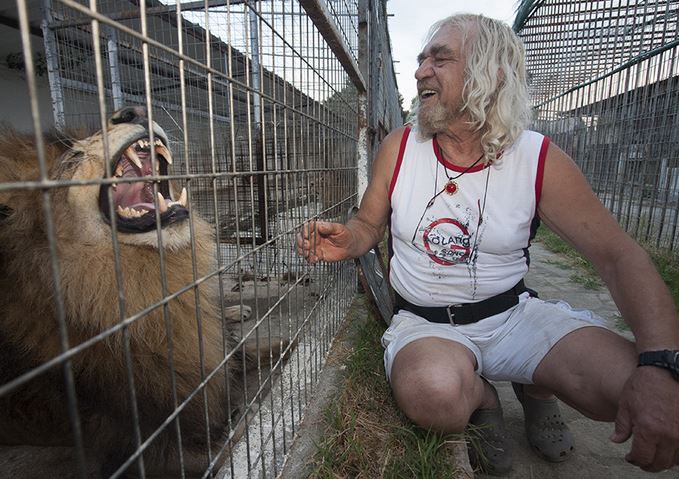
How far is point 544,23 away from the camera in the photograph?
9484 millimetres

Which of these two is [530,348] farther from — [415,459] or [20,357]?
[20,357]

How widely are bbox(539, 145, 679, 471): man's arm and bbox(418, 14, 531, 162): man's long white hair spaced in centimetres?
24

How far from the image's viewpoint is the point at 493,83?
2014mm

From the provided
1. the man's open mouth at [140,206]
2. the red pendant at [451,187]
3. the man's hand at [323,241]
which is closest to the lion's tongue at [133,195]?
the man's open mouth at [140,206]

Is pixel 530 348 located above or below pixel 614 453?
above

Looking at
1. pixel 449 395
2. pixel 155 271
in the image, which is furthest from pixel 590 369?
pixel 155 271

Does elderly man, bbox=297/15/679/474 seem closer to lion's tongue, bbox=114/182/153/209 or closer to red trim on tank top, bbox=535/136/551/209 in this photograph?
red trim on tank top, bbox=535/136/551/209

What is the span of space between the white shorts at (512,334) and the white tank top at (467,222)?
5.1 inches

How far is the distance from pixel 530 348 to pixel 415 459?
2.27 ft

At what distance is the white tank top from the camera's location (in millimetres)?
1945

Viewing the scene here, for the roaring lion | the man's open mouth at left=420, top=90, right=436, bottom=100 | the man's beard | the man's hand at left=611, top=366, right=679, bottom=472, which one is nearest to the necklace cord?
the man's beard

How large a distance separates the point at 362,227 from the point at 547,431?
129 cm

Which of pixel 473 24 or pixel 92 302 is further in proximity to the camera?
pixel 473 24

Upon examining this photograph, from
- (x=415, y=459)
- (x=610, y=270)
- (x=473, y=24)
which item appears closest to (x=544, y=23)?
(x=473, y=24)
